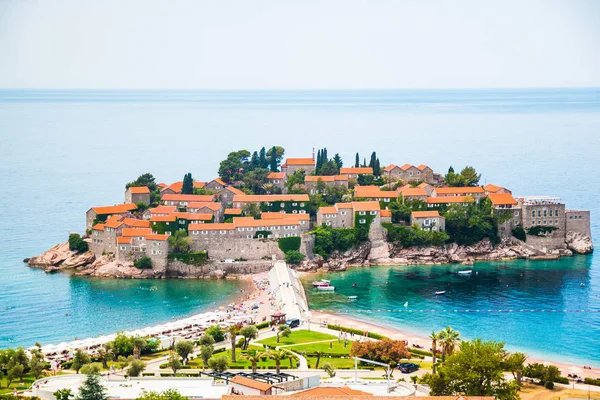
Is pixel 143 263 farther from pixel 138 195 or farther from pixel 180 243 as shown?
pixel 138 195

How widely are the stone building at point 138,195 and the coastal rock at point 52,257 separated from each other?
29.1 ft

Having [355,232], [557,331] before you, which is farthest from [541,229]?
[557,331]

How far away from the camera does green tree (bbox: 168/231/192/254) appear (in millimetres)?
85500

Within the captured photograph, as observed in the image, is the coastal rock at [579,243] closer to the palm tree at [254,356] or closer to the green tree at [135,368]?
the palm tree at [254,356]

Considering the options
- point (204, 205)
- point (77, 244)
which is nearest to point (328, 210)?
point (204, 205)

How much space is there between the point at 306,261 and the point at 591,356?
100 feet

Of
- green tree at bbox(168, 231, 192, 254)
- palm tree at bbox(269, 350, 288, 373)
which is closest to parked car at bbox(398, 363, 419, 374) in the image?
palm tree at bbox(269, 350, 288, 373)

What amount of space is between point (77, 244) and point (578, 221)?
157ft

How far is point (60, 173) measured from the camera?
154500 millimetres

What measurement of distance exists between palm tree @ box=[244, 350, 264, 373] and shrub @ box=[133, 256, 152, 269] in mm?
27032

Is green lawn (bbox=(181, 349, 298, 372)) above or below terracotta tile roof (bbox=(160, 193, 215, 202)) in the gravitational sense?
below

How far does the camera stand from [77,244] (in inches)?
3474

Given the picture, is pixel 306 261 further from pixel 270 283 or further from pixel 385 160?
pixel 385 160

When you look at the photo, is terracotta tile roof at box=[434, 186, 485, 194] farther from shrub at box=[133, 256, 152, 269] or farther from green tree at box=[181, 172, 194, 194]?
shrub at box=[133, 256, 152, 269]
